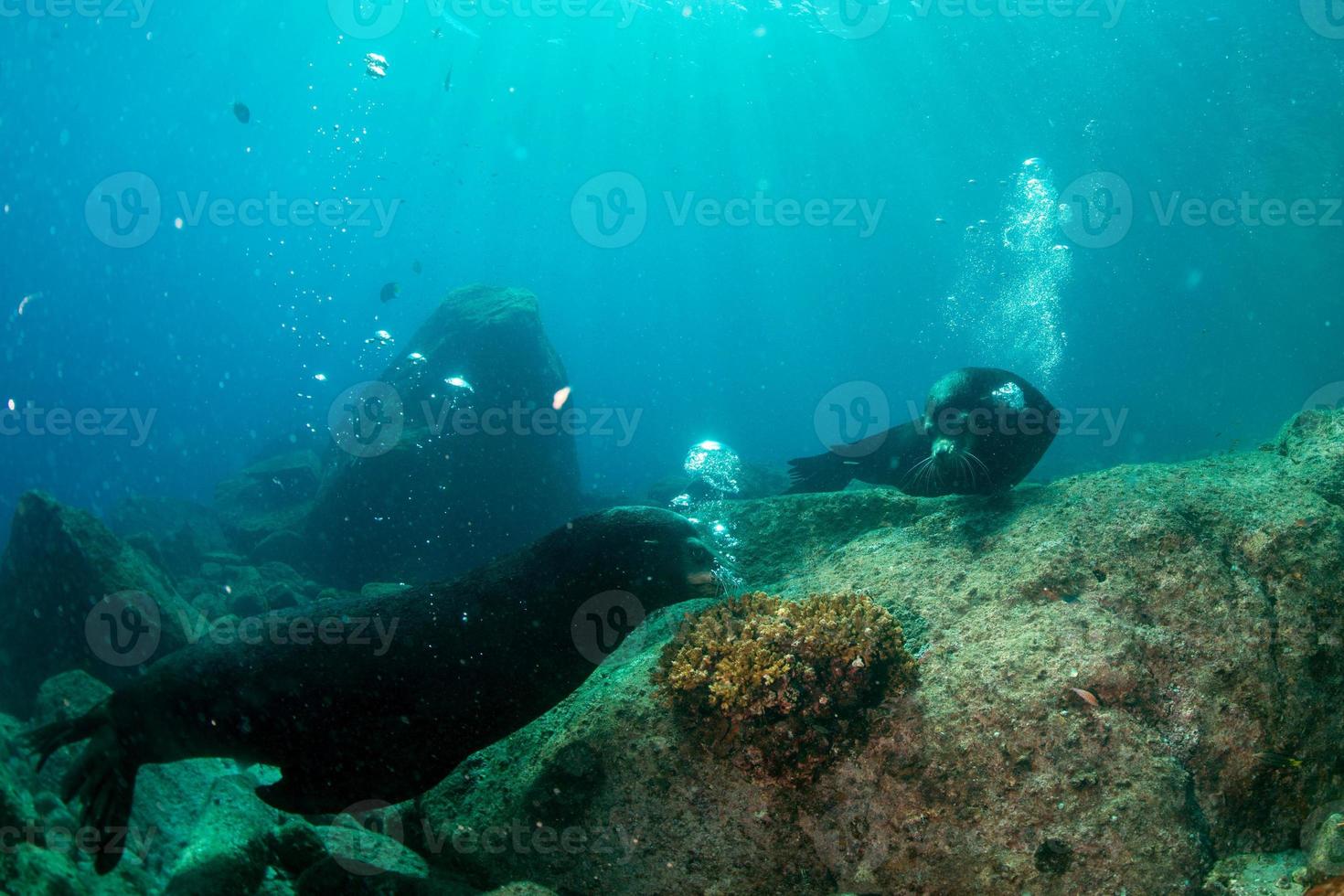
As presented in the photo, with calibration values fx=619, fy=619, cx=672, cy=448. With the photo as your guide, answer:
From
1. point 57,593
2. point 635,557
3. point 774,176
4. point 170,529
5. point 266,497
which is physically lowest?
point 57,593

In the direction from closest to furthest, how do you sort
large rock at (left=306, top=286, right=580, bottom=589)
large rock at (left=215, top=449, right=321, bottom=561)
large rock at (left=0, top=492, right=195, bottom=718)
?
large rock at (left=0, top=492, right=195, bottom=718) → large rock at (left=306, top=286, right=580, bottom=589) → large rock at (left=215, top=449, right=321, bottom=561)

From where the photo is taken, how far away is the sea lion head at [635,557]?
427 cm

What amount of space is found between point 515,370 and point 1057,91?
43188 millimetres

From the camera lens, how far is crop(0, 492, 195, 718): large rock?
25.1ft

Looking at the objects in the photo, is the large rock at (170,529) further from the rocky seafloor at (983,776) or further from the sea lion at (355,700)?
the rocky seafloor at (983,776)

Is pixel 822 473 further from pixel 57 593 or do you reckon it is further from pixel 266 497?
pixel 266 497

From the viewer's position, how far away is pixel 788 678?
3.59 m

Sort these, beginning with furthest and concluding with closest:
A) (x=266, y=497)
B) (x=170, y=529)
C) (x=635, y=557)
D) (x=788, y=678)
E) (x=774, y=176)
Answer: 1. (x=774, y=176)
2. (x=170, y=529)
3. (x=266, y=497)
4. (x=635, y=557)
5. (x=788, y=678)

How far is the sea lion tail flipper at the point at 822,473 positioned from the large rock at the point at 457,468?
829cm

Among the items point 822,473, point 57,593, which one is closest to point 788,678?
point 822,473

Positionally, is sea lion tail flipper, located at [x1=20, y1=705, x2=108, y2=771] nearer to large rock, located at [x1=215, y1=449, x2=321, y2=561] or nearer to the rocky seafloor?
the rocky seafloor

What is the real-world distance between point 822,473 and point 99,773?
7.09m

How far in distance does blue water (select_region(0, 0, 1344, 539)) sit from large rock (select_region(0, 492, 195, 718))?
66.6ft

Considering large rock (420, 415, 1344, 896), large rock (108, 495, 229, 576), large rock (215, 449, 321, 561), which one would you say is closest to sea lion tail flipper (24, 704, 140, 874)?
large rock (420, 415, 1344, 896)
